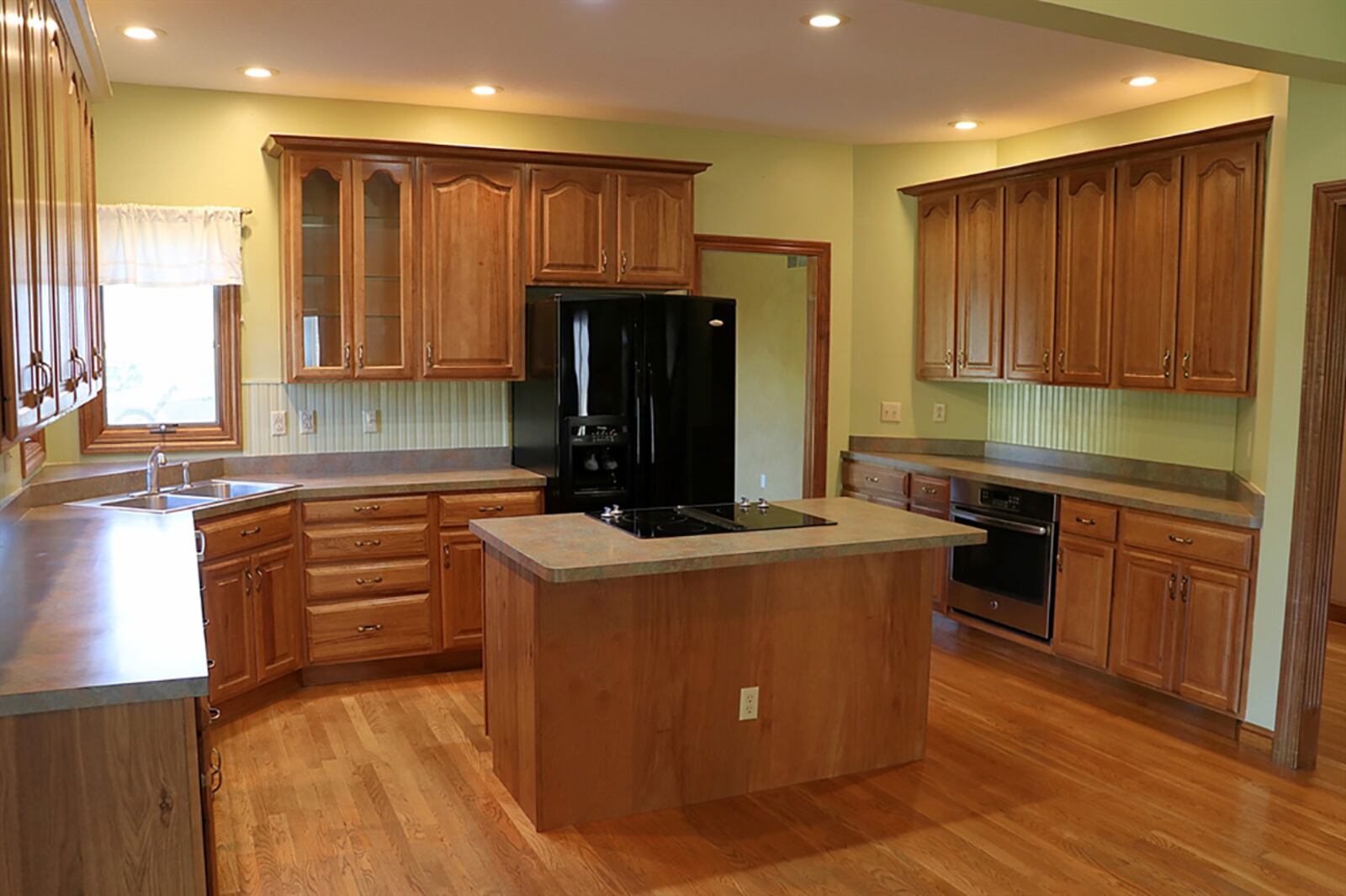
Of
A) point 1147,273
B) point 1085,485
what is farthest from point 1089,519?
point 1147,273

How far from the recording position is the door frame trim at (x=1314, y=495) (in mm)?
3621

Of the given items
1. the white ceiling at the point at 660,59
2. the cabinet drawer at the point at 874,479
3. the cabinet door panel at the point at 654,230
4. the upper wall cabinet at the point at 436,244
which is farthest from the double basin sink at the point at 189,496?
the cabinet drawer at the point at 874,479

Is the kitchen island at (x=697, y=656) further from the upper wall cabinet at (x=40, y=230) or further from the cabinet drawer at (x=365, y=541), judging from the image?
the upper wall cabinet at (x=40, y=230)

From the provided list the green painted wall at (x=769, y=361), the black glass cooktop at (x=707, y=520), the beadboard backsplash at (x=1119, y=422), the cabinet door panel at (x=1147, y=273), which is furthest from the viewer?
the green painted wall at (x=769, y=361)

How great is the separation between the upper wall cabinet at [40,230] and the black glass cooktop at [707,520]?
1.62m

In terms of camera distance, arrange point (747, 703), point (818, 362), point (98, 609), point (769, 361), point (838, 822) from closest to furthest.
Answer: point (98, 609)
point (838, 822)
point (747, 703)
point (818, 362)
point (769, 361)

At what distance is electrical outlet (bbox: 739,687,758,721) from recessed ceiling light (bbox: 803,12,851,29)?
227 cm

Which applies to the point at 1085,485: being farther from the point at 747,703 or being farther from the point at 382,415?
the point at 382,415

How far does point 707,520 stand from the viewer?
3.59 metres

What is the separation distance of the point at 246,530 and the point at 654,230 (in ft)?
7.60

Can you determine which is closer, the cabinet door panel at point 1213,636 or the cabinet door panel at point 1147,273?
the cabinet door panel at point 1213,636

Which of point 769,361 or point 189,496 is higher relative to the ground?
point 769,361

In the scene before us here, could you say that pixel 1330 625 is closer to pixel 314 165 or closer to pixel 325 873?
pixel 325 873

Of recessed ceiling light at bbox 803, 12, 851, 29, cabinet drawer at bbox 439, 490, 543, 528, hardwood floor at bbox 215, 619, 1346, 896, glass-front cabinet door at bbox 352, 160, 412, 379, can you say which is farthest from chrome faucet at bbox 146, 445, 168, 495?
recessed ceiling light at bbox 803, 12, 851, 29
